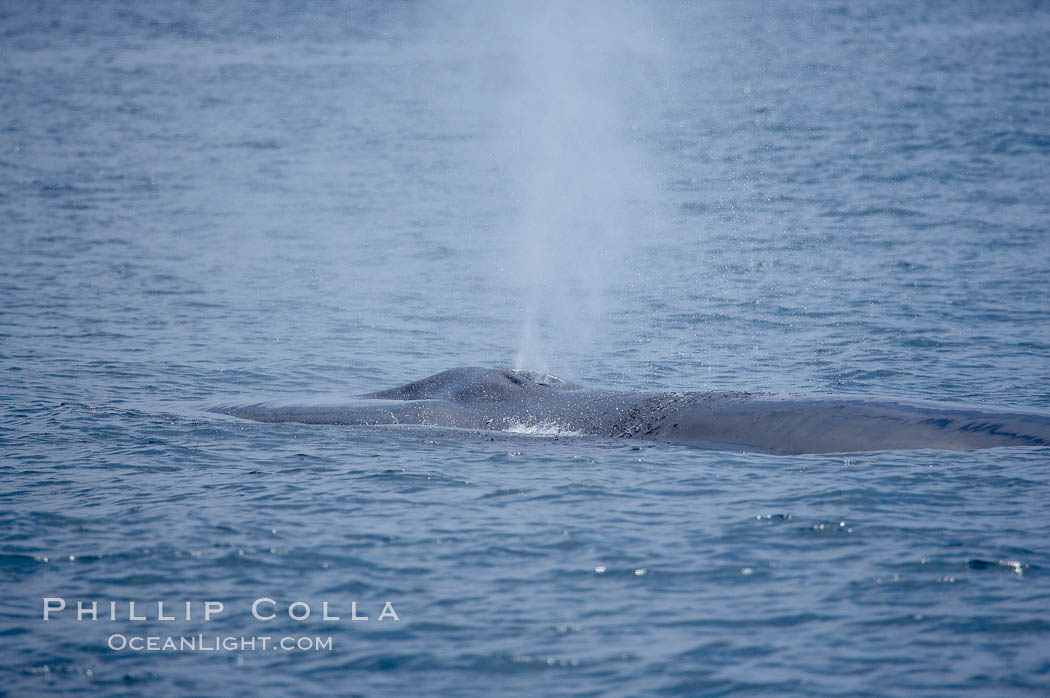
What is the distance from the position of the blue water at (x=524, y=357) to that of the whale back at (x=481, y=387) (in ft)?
3.09

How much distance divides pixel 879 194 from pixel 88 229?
24.6 meters

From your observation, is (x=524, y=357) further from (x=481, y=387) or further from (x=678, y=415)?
(x=678, y=415)

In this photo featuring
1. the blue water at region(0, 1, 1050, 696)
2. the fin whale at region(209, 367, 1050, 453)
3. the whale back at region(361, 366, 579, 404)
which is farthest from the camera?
the whale back at region(361, 366, 579, 404)

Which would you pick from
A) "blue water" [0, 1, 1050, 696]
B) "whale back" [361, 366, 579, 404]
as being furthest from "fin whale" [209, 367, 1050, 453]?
"blue water" [0, 1, 1050, 696]

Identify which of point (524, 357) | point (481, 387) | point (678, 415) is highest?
point (481, 387)

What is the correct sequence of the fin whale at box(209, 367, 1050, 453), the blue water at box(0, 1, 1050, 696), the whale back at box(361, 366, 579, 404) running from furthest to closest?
the whale back at box(361, 366, 579, 404), the fin whale at box(209, 367, 1050, 453), the blue water at box(0, 1, 1050, 696)

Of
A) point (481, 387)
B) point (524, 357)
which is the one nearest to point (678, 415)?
point (481, 387)

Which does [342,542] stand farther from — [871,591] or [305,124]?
[305,124]

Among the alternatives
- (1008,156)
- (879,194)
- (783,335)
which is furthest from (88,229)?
(1008,156)

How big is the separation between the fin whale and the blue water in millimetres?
430

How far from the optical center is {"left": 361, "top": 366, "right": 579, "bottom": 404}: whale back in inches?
708

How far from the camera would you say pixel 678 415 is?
17.1m

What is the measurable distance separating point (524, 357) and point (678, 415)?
26.4 feet

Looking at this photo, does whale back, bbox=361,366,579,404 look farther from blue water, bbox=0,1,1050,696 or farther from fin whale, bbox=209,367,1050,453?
blue water, bbox=0,1,1050,696
